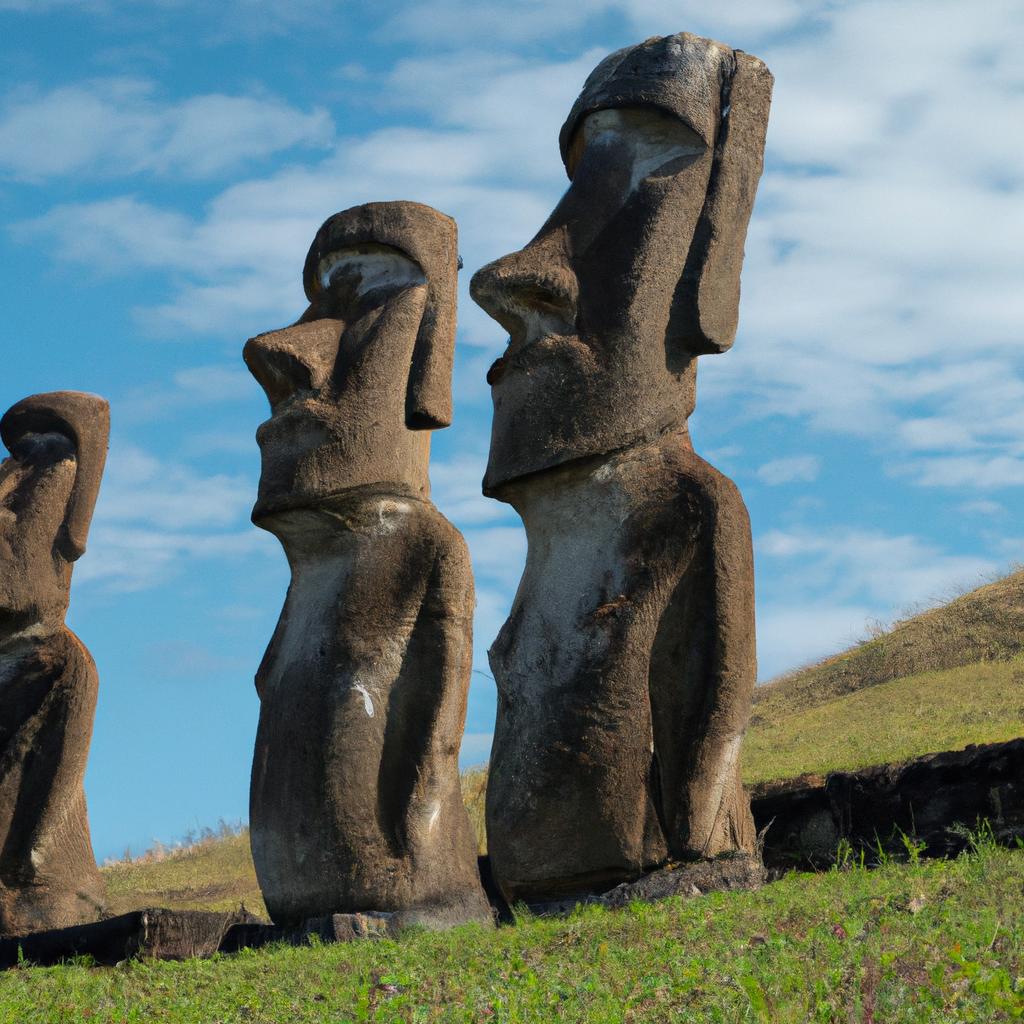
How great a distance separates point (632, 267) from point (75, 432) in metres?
5.51

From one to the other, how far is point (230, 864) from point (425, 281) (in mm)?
9326

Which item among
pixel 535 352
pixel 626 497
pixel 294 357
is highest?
pixel 294 357

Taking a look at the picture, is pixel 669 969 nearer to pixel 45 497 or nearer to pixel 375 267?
pixel 375 267

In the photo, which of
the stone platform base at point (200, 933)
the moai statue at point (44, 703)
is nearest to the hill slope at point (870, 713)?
the moai statue at point (44, 703)

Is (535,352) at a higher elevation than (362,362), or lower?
lower

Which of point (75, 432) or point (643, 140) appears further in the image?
point (75, 432)

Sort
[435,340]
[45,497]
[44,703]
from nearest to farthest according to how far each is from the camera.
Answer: [435,340] → [44,703] → [45,497]

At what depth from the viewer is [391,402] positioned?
9.16m

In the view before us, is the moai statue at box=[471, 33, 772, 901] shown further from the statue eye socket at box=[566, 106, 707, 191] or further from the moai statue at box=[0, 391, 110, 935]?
the moai statue at box=[0, 391, 110, 935]

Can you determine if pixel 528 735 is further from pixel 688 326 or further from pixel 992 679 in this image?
pixel 992 679


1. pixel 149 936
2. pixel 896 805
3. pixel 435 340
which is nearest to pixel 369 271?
pixel 435 340

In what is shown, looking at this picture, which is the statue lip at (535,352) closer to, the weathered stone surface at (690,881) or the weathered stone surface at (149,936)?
the weathered stone surface at (690,881)

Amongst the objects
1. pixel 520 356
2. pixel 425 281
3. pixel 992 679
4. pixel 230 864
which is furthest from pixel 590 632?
pixel 230 864

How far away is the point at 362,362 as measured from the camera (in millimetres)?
9125
